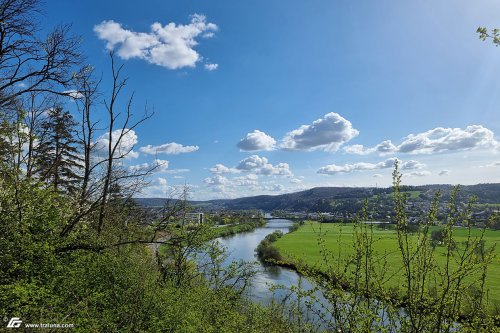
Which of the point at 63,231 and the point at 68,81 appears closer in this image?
the point at 63,231

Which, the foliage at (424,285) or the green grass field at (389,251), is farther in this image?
the green grass field at (389,251)

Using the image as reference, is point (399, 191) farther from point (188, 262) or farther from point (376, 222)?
point (188, 262)

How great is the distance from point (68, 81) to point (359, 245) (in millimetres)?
8820

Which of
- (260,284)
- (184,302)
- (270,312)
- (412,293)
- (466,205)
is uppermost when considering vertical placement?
(466,205)

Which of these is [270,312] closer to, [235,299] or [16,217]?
[235,299]

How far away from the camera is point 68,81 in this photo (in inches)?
356

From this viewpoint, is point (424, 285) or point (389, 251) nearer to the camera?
point (424, 285)

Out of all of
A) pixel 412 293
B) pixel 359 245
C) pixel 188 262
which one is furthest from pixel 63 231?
pixel 412 293

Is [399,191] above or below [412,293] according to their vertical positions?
above

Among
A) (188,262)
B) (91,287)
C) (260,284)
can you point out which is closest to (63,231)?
(91,287)

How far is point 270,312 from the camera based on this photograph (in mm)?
10078

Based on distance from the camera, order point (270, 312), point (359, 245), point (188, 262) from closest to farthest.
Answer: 1. point (359, 245)
2. point (270, 312)
3. point (188, 262)

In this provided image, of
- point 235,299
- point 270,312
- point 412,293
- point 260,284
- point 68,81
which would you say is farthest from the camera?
point 260,284

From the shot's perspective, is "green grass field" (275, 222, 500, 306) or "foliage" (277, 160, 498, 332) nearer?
"foliage" (277, 160, 498, 332)
